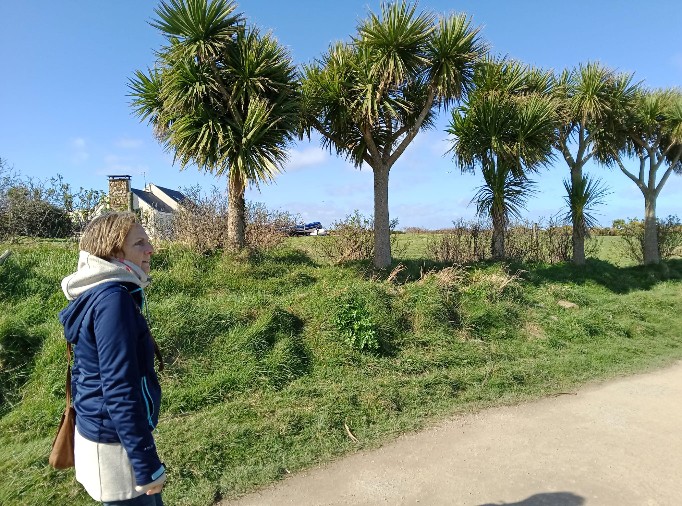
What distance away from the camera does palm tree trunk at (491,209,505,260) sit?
12.7m

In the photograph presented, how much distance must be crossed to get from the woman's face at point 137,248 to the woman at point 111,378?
20 millimetres

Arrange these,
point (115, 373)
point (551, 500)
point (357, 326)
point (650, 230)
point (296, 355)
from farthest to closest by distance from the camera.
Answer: point (650, 230) < point (357, 326) < point (296, 355) < point (551, 500) < point (115, 373)

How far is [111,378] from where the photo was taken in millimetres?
2109

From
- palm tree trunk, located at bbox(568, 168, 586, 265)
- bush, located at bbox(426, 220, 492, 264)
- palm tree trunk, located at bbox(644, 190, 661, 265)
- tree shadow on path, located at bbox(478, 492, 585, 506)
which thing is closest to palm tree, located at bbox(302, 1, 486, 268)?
bush, located at bbox(426, 220, 492, 264)

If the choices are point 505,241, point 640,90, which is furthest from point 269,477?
point 640,90

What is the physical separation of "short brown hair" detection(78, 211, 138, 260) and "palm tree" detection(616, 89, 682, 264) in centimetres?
1637

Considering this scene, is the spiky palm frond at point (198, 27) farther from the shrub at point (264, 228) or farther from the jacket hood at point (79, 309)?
the jacket hood at point (79, 309)

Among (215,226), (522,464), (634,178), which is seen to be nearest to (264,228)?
(215,226)

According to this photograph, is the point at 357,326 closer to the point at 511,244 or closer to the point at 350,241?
the point at 350,241

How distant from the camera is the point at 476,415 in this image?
17.5 ft

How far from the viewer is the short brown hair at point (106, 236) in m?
2.34

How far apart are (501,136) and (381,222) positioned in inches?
153

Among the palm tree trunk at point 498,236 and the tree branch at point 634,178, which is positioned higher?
the tree branch at point 634,178

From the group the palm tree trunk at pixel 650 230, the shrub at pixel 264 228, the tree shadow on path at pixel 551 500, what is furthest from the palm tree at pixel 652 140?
the tree shadow on path at pixel 551 500
